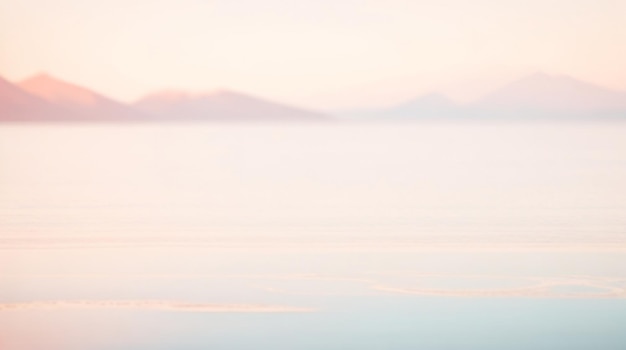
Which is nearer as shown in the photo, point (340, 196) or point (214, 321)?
point (214, 321)

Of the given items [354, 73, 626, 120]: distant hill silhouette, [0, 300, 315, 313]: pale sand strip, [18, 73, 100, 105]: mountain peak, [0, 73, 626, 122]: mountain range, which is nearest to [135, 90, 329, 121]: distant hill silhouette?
[0, 73, 626, 122]: mountain range

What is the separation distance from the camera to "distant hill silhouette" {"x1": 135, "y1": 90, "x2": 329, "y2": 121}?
587cm

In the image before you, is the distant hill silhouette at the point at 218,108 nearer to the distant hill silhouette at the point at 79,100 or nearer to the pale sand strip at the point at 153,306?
the distant hill silhouette at the point at 79,100

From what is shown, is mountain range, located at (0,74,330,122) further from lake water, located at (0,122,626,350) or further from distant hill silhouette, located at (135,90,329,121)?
lake water, located at (0,122,626,350)

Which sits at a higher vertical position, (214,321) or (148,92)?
(148,92)

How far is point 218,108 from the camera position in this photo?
598 centimetres

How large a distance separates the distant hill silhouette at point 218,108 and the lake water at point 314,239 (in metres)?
0.22

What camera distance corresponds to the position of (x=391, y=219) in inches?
216

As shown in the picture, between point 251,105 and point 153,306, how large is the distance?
7.16 ft

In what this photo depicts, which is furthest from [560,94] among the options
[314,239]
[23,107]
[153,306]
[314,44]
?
[23,107]

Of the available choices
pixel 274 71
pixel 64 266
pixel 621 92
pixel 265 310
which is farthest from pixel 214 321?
pixel 621 92

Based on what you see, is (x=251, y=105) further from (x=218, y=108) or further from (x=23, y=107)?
(x=23, y=107)

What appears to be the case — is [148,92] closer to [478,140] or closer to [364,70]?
[364,70]

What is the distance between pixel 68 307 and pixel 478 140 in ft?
15.6
